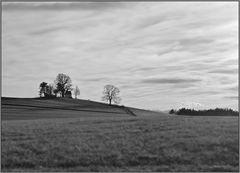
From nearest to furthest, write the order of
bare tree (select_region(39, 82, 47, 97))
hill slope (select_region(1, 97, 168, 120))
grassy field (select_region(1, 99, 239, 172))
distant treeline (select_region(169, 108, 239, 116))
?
1. grassy field (select_region(1, 99, 239, 172))
2. distant treeline (select_region(169, 108, 239, 116))
3. hill slope (select_region(1, 97, 168, 120))
4. bare tree (select_region(39, 82, 47, 97))

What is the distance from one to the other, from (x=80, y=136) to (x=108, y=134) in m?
1.65

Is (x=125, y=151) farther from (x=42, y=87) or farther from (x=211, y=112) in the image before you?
(x=42, y=87)

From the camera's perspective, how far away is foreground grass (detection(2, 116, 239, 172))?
12.7 m

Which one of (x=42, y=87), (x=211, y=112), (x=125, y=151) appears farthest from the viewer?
(x=42, y=87)

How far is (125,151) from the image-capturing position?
14375mm

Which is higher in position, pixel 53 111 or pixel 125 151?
pixel 53 111

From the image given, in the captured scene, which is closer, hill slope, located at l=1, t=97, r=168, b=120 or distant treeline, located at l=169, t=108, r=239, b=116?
distant treeline, located at l=169, t=108, r=239, b=116

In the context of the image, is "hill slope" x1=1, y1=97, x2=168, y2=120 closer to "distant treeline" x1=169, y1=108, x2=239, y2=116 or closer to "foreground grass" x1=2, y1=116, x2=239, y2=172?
"distant treeline" x1=169, y1=108, x2=239, y2=116

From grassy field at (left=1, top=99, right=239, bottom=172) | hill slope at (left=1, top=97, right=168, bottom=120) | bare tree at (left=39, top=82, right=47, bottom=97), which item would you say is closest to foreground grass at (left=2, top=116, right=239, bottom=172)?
grassy field at (left=1, top=99, right=239, bottom=172)

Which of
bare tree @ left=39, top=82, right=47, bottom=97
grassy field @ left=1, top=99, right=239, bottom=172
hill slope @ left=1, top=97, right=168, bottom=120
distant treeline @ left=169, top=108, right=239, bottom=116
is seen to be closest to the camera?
grassy field @ left=1, top=99, right=239, bottom=172

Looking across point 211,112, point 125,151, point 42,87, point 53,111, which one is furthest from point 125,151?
point 42,87

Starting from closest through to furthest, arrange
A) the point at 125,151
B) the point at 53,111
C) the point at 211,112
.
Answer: the point at 125,151 → the point at 211,112 → the point at 53,111

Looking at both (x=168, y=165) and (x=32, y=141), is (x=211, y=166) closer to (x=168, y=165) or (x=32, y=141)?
(x=168, y=165)

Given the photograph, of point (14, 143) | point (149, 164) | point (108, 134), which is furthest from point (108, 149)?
point (14, 143)
